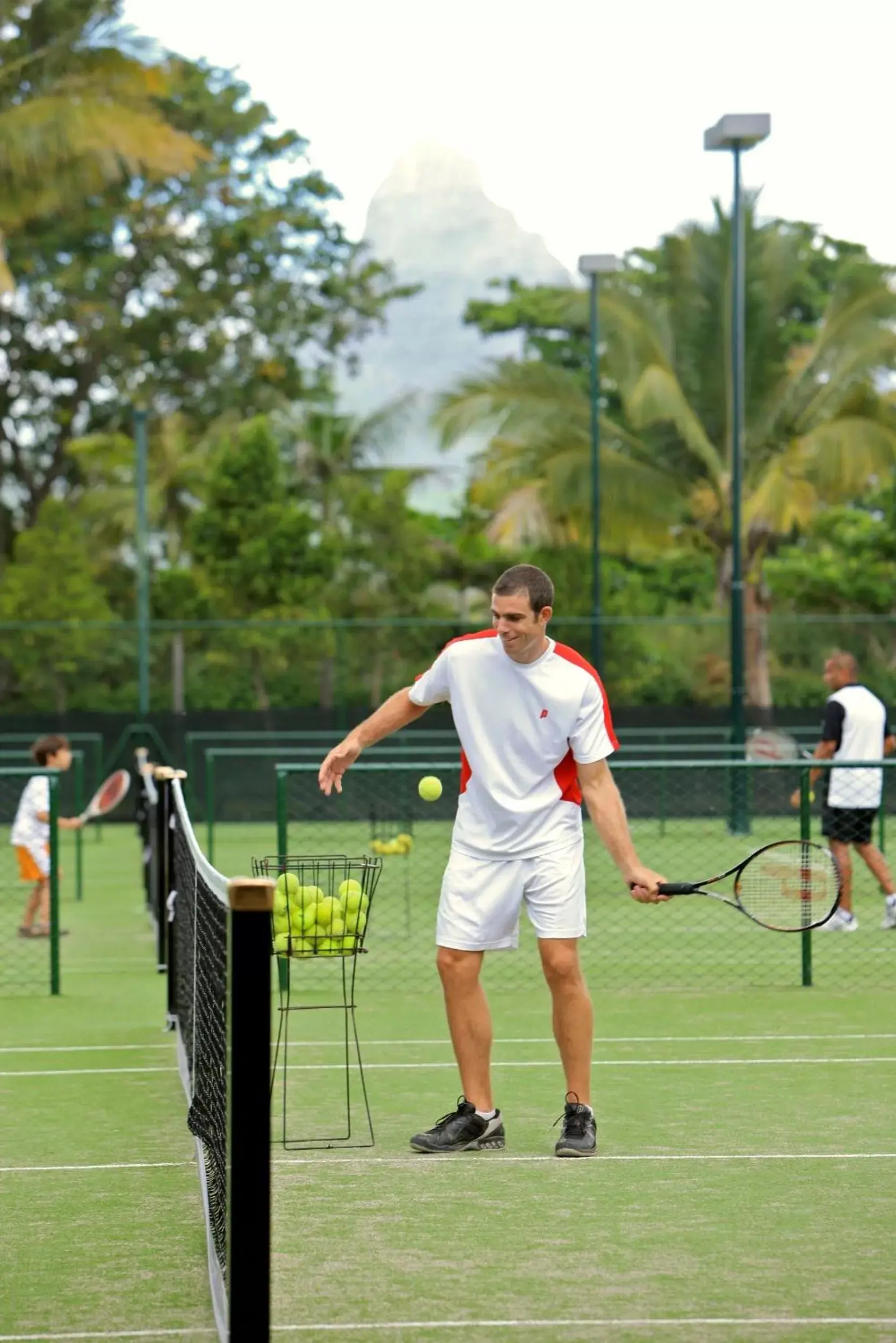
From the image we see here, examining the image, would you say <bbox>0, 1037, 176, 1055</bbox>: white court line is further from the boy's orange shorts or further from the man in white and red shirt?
the boy's orange shorts

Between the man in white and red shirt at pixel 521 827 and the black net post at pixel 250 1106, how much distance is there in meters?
2.56

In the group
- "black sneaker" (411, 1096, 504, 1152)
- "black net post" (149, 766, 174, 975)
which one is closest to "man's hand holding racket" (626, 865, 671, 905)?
"black sneaker" (411, 1096, 504, 1152)

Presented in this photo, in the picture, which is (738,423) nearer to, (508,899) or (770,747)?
(770,747)

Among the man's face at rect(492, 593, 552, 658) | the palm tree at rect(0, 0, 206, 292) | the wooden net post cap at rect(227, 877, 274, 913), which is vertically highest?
the palm tree at rect(0, 0, 206, 292)

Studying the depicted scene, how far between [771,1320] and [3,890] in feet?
43.3

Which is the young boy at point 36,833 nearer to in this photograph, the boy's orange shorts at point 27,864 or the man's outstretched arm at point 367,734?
the boy's orange shorts at point 27,864

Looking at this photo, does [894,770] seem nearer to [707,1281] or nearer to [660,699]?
[660,699]

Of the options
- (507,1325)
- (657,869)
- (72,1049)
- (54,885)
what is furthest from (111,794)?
(507,1325)

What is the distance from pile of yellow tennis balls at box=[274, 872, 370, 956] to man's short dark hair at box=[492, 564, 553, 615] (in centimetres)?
97

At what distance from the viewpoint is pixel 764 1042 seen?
8.56 meters

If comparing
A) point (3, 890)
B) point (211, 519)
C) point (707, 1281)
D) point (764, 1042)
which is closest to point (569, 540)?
point (211, 519)

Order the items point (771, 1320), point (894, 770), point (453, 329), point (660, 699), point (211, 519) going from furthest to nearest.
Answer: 1. point (453, 329)
2. point (211, 519)
3. point (660, 699)
4. point (894, 770)
5. point (771, 1320)

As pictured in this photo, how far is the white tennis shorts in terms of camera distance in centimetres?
619

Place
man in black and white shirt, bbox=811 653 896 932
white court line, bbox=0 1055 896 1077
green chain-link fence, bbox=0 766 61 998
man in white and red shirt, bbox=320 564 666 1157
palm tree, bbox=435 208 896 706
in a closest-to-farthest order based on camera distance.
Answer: man in white and red shirt, bbox=320 564 666 1157 < white court line, bbox=0 1055 896 1077 < green chain-link fence, bbox=0 766 61 998 < man in black and white shirt, bbox=811 653 896 932 < palm tree, bbox=435 208 896 706
